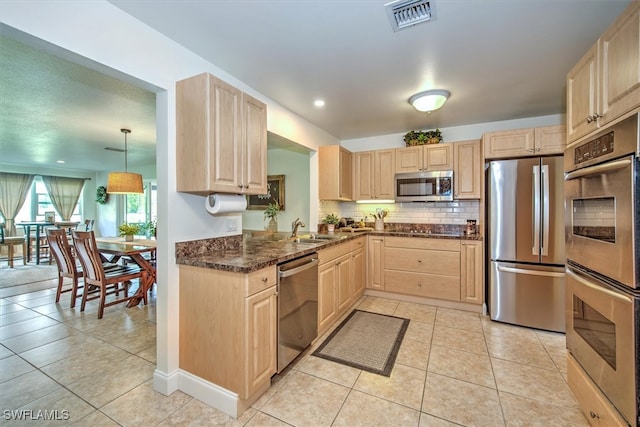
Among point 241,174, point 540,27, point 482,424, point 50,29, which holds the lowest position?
point 482,424

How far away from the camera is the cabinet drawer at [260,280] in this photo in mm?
1648

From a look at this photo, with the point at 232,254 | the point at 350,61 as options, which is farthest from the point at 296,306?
the point at 350,61

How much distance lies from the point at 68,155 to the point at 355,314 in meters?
6.97

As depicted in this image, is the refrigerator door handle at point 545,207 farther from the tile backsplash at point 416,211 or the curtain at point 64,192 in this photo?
the curtain at point 64,192

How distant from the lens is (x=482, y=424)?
1575 mm

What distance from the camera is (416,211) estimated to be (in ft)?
13.7

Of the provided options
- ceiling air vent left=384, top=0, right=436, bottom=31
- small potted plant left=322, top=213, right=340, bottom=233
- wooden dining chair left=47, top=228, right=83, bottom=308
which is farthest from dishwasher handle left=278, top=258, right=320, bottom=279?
wooden dining chair left=47, top=228, right=83, bottom=308

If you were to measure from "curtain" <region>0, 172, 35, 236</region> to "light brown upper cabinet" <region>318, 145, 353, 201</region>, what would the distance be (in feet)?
27.8

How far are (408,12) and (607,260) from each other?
5.73 ft

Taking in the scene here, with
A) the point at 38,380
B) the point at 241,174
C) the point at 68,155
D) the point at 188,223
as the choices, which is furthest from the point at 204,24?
the point at 68,155

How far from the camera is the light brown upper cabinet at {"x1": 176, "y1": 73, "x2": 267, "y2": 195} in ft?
5.83

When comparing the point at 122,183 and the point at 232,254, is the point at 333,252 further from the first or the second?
the point at 122,183

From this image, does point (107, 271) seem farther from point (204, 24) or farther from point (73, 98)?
point (204, 24)

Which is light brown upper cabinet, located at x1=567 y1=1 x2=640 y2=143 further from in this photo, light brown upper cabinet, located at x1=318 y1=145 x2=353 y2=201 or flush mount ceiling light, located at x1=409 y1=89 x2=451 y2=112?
light brown upper cabinet, located at x1=318 y1=145 x2=353 y2=201
